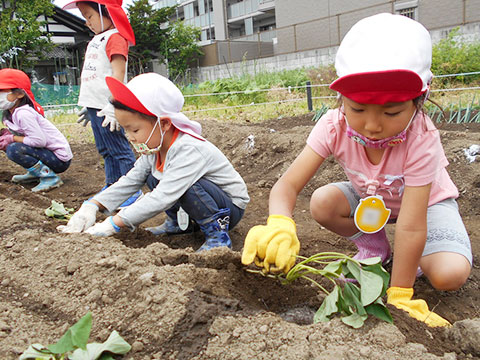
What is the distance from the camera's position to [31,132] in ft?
13.6

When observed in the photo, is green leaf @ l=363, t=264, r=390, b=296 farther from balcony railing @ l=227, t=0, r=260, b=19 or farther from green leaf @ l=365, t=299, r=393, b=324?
balcony railing @ l=227, t=0, r=260, b=19

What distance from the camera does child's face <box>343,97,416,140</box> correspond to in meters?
1.37

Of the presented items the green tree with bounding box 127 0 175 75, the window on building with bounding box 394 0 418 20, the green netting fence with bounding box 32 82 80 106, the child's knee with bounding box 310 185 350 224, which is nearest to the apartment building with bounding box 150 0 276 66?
the green tree with bounding box 127 0 175 75

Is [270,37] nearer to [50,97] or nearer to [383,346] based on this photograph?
[50,97]

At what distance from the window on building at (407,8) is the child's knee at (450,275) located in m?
14.0

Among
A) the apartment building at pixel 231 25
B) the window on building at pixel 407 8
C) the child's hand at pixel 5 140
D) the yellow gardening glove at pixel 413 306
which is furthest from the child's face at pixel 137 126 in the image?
the apartment building at pixel 231 25

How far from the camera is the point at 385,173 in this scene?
5.81 feet

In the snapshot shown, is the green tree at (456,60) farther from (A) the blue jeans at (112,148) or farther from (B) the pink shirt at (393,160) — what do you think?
(B) the pink shirt at (393,160)

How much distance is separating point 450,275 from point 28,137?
3858 mm

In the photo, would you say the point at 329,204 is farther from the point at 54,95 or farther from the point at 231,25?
Result: the point at 231,25

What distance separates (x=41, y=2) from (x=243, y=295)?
16907 millimetres

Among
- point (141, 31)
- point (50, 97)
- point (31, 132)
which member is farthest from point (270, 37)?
point (31, 132)

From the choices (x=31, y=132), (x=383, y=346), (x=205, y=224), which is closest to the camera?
(x=383, y=346)

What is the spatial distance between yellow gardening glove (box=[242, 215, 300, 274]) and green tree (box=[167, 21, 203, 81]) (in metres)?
19.8
